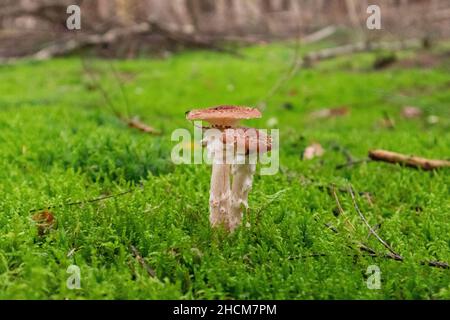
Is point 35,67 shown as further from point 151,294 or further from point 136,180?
point 151,294

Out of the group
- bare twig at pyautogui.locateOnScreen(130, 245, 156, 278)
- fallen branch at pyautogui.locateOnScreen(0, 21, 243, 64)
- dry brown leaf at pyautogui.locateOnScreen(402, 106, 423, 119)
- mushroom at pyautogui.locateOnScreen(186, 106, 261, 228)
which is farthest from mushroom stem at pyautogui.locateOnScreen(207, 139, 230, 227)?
fallen branch at pyautogui.locateOnScreen(0, 21, 243, 64)

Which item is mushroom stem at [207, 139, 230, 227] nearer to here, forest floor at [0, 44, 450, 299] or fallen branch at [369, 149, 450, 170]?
forest floor at [0, 44, 450, 299]

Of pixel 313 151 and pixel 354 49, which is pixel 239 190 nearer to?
pixel 313 151

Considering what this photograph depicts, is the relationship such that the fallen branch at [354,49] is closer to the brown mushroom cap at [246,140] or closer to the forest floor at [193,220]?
the forest floor at [193,220]

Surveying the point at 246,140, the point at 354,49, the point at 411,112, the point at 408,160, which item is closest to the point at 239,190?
the point at 246,140

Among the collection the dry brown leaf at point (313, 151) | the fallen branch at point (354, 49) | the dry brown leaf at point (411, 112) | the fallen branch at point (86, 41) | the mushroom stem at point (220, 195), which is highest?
the fallen branch at point (86, 41)

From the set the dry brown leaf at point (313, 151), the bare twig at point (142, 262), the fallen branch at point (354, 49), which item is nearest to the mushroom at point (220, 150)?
the bare twig at point (142, 262)
